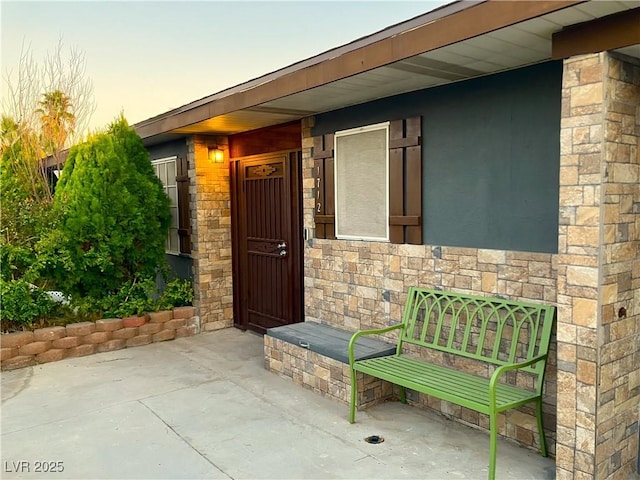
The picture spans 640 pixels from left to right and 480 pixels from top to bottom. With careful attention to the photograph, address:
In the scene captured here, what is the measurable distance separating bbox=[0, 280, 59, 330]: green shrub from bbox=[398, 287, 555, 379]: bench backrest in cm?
388

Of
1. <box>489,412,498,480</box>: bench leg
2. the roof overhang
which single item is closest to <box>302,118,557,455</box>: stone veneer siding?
<box>489,412,498,480</box>: bench leg

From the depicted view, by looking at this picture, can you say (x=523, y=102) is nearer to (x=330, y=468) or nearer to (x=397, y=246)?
(x=397, y=246)

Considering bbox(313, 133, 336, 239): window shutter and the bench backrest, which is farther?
bbox(313, 133, 336, 239): window shutter

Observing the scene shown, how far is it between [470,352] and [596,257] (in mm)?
1320

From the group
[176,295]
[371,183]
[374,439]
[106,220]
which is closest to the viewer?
[374,439]

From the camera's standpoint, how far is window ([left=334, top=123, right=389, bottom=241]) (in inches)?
172

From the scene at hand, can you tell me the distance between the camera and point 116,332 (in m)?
5.76

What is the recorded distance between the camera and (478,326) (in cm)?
363

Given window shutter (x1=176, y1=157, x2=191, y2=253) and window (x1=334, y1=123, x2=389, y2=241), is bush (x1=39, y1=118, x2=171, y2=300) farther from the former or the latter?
window (x1=334, y1=123, x2=389, y2=241)

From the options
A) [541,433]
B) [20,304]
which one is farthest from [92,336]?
[541,433]

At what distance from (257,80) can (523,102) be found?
3281 millimetres

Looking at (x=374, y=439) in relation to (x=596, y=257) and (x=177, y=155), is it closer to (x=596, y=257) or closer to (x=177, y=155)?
(x=596, y=257)

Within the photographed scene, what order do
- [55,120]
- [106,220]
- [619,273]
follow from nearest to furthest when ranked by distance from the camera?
[619,273], [106,220], [55,120]

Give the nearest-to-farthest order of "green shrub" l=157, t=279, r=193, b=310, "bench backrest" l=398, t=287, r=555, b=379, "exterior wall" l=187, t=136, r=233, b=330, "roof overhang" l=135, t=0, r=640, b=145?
"roof overhang" l=135, t=0, r=640, b=145 < "bench backrest" l=398, t=287, r=555, b=379 < "green shrub" l=157, t=279, r=193, b=310 < "exterior wall" l=187, t=136, r=233, b=330
